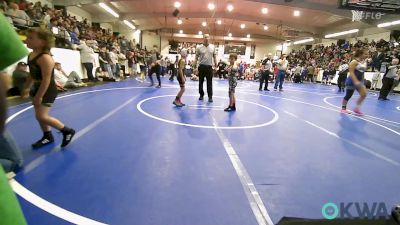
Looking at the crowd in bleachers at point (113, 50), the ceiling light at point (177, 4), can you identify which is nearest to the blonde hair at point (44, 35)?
the crowd in bleachers at point (113, 50)

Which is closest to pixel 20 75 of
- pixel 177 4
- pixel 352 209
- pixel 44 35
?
pixel 44 35

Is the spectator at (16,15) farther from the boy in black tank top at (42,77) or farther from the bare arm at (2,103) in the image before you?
the bare arm at (2,103)

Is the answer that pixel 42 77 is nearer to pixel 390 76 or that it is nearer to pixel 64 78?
pixel 64 78

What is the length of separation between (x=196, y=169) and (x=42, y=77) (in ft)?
7.28

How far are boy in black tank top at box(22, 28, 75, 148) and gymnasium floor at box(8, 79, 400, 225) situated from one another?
344 mm

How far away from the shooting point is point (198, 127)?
16.7ft

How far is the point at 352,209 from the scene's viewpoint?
2.48m

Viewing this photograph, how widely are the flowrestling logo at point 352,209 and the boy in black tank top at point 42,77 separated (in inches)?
130

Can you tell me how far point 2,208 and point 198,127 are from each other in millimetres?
4527

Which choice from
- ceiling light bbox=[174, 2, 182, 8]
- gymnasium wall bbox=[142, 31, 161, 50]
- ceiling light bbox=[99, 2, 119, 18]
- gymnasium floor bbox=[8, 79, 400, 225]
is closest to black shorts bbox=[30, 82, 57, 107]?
gymnasium floor bbox=[8, 79, 400, 225]

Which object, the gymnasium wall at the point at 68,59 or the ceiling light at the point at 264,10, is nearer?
the gymnasium wall at the point at 68,59

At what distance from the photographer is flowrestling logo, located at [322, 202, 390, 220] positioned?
93.1 inches

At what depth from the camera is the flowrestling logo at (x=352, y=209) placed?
7.75ft

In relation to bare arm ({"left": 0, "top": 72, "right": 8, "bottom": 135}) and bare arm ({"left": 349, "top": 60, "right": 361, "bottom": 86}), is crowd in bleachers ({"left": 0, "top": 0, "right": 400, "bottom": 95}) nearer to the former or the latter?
bare arm ({"left": 0, "top": 72, "right": 8, "bottom": 135})
